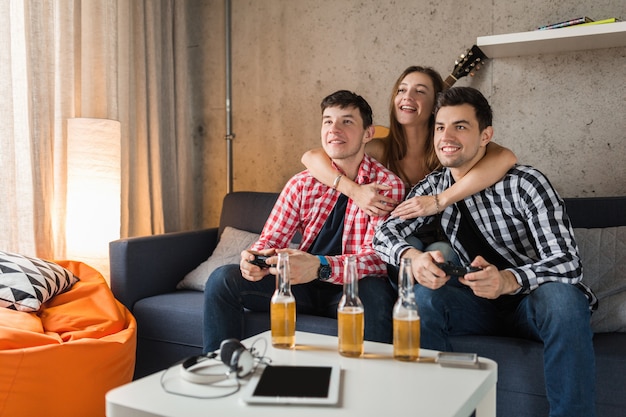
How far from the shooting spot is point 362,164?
7.65 ft

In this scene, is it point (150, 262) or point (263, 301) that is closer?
point (263, 301)

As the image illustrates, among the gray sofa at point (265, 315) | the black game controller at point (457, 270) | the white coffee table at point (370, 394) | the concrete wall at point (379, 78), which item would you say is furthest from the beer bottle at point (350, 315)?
the concrete wall at point (379, 78)

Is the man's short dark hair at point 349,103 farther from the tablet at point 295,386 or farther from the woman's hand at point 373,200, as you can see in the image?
the tablet at point 295,386

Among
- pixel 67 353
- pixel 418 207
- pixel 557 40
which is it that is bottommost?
pixel 67 353

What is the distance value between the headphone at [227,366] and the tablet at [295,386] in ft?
0.11

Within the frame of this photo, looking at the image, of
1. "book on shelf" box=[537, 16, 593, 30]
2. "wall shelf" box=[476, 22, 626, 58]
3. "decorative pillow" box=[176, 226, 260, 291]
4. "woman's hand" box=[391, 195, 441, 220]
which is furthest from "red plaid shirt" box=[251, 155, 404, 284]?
"book on shelf" box=[537, 16, 593, 30]

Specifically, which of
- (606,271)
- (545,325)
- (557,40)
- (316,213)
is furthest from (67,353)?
(557,40)

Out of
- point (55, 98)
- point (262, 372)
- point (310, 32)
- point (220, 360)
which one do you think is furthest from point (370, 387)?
point (310, 32)

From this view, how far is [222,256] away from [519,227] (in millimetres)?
1307

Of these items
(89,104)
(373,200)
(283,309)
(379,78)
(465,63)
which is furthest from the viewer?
(379,78)

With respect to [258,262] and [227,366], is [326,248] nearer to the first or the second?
[258,262]

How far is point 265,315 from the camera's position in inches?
88.0

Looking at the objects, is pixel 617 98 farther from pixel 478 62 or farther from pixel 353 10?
pixel 353 10

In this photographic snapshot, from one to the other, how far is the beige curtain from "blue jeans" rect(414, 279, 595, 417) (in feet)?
5.71
